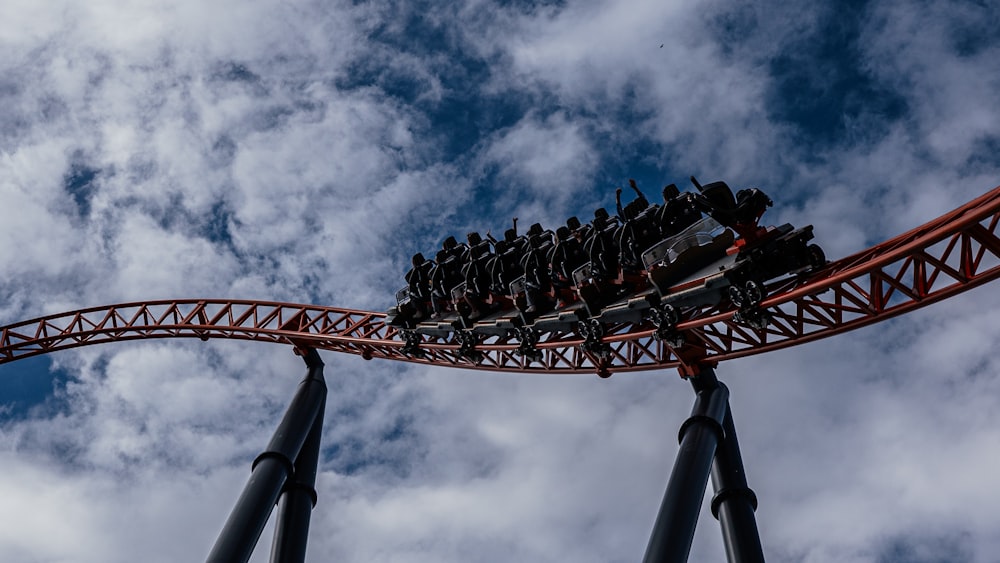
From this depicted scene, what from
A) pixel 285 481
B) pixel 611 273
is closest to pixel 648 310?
pixel 611 273

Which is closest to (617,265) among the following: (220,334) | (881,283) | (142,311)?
(881,283)

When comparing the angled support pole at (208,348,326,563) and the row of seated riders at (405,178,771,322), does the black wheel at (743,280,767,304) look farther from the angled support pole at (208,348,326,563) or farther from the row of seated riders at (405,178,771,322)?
the angled support pole at (208,348,326,563)

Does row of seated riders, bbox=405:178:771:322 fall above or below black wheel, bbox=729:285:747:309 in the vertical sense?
above

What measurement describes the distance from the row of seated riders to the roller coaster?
0.02 m

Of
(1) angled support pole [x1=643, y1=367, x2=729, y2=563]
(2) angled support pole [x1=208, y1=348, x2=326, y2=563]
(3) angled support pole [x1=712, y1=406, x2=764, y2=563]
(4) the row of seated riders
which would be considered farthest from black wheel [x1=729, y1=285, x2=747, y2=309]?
(2) angled support pole [x1=208, y1=348, x2=326, y2=563]

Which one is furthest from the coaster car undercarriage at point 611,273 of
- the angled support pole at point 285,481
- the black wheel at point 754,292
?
the angled support pole at point 285,481

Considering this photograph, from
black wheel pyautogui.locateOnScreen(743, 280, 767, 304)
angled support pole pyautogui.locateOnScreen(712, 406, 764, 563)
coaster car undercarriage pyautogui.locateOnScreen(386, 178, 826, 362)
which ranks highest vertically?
coaster car undercarriage pyautogui.locateOnScreen(386, 178, 826, 362)

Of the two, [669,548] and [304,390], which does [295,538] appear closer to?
[304,390]

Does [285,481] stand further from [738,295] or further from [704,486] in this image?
[738,295]

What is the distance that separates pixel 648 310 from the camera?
426 inches

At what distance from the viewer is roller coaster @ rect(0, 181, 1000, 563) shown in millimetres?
9062

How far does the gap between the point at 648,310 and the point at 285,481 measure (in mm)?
5479

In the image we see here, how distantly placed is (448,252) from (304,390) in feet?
9.98

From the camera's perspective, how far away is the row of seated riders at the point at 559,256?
998 centimetres
